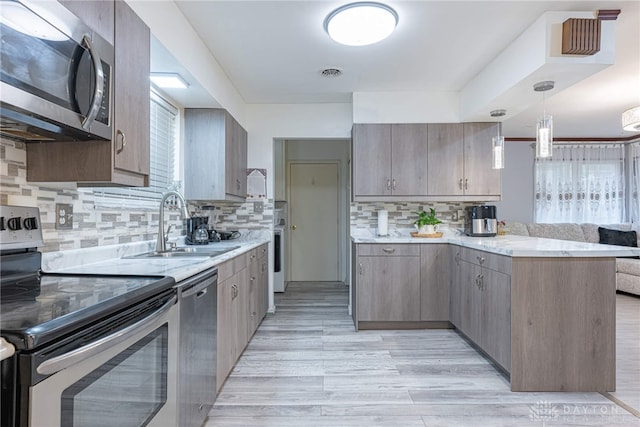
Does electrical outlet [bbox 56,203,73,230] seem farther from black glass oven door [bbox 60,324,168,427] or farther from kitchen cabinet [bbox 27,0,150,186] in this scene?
black glass oven door [bbox 60,324,168,427]

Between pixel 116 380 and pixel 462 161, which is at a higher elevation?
pixel 462 161

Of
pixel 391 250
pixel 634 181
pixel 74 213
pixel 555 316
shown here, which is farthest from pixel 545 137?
pixel 634 181

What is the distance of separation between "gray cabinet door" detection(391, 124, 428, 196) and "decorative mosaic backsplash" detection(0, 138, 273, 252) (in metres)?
2.17

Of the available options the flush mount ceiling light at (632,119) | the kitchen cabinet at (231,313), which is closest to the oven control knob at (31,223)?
the kitchen cabinet at (231,313)

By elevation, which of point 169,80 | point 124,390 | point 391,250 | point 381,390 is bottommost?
point 381,390

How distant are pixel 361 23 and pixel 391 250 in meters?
1.97

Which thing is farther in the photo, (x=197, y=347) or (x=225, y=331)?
(x=225, y=331)

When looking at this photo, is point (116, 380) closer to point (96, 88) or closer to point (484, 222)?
point (96, 88)

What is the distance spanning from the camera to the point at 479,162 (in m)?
3.55

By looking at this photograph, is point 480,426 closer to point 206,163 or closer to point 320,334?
point 320,334

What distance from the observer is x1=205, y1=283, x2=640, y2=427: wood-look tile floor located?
188cm

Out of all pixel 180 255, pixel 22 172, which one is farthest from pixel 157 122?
pixel 22 172

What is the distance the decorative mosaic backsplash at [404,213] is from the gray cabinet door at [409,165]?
34 centimetres

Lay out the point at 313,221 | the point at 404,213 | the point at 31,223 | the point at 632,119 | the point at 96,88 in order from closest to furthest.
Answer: the point at 96,88
the point at 31,223
the point at 632,119
the point at 404,213
the point at 313,221
